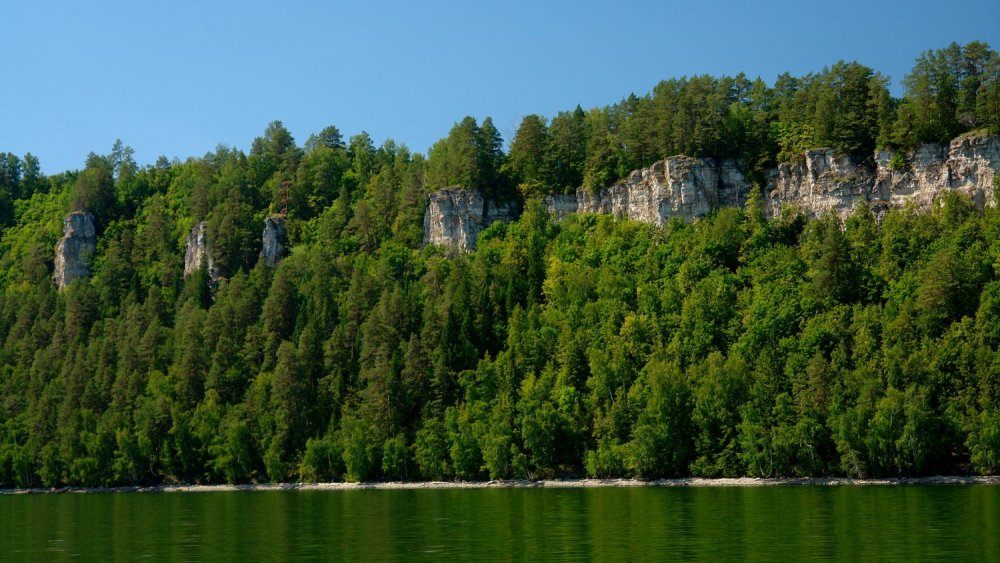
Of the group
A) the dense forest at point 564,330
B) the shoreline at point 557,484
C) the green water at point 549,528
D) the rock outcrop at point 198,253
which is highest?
the rock outcrop at point 198,253

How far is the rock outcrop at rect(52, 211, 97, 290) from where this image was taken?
576 ft

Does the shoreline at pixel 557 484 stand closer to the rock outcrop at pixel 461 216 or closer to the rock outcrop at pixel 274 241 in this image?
the rock outcrop at pixel 461 216

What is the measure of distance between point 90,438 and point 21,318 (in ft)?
130

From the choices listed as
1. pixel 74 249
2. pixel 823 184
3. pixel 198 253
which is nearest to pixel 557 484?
pixel 823 184

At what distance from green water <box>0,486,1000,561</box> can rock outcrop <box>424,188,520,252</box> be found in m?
66.3

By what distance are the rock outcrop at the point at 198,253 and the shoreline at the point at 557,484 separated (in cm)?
4491

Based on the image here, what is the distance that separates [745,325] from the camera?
11138cm

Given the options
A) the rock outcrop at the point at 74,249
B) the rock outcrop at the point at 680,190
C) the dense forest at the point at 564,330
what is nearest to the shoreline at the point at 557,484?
the dense forest at the point at 564,330

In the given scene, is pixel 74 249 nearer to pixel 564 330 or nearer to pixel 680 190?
pixel 564 330

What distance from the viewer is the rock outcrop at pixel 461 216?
148 meters

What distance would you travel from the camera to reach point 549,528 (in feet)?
183

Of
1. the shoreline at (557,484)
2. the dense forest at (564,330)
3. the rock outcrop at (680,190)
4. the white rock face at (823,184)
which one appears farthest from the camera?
the rock outcrop at (680,190)

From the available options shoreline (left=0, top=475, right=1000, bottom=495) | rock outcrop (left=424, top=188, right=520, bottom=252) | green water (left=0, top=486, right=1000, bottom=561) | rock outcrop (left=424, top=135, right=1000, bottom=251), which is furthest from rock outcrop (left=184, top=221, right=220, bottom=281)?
→ green water (left=0, top=486, right=1000, bottom=561)

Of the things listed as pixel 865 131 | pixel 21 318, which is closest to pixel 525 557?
pixel 865 131
